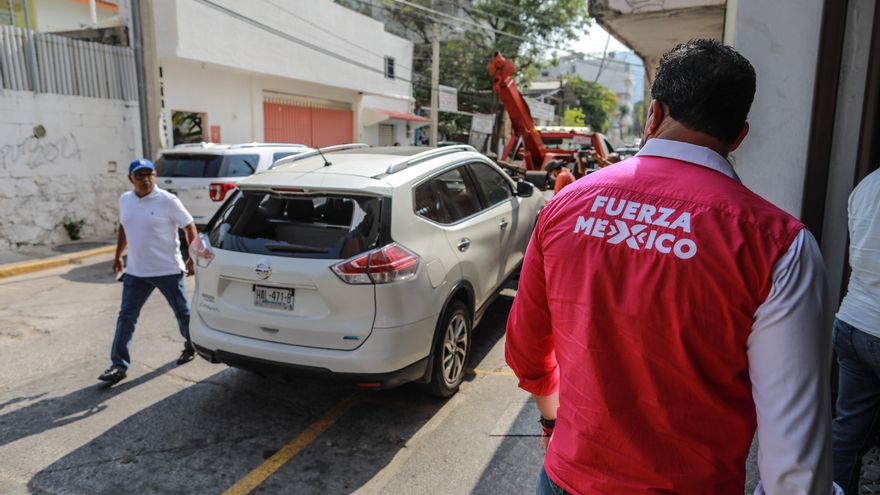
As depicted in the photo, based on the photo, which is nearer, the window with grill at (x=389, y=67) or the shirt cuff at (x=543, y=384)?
the shirt cuff at (x=543, y=384)

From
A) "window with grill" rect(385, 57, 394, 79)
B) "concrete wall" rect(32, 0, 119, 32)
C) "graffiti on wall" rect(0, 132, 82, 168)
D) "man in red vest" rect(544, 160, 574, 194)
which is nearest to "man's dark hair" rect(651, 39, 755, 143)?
"man in red vest" rect(544, 160, 574, 194)

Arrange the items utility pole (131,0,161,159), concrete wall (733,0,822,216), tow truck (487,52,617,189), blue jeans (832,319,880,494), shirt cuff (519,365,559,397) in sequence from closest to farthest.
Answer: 1. shirt cuff (519,365,559,397)
2. blue jeans (832,319,880,494)
3. concrete wall (733,0,822,216)
4. utility pole (131,0,161,159)
5. tow truck (487,52,617,189)

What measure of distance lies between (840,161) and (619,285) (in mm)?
2796

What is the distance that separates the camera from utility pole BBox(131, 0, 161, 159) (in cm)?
1076

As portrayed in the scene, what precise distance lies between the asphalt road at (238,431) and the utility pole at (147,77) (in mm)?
6744

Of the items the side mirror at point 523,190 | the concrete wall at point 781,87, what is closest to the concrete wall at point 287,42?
the side mirror at point 523,190

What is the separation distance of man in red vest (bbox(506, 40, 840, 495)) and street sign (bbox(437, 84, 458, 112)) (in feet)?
67.7

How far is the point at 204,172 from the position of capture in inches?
342

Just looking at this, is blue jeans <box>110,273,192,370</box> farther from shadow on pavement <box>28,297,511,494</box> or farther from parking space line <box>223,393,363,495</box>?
parking space line <box>223,393,363,495</box>

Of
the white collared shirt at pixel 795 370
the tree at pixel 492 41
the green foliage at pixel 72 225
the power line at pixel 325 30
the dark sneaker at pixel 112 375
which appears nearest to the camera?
the white collared shirt at pixel 795 370

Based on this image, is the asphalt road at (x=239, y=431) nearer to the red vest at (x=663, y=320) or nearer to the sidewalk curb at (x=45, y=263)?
the red vest at (x=663, y=320)

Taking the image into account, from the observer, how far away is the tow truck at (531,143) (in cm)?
1096

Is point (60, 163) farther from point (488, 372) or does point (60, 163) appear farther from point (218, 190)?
point (488, 372)

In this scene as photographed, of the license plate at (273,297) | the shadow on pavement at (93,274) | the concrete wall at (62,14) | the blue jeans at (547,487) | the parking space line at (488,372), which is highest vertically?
the concrete wall at (62,14)
